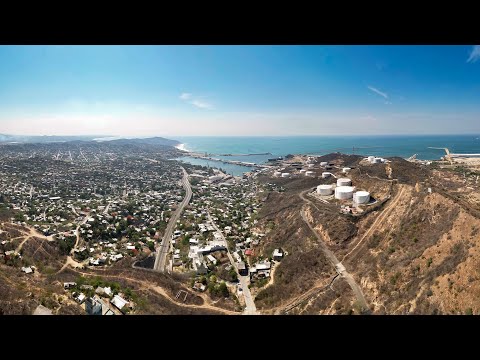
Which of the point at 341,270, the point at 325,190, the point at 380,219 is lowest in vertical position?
the point at 341,270

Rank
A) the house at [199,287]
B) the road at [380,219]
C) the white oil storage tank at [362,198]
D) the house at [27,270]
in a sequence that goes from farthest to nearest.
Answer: the white oil storage tank at [362,198] → the road at [380,219] → the house at [199,287] → the house at [27,270]

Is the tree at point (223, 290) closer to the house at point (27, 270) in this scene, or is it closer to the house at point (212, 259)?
the house at point (212, 259)

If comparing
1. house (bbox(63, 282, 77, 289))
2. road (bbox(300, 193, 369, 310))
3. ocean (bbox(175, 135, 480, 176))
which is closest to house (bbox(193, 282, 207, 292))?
house (bbox(63, 282, 77, 289))

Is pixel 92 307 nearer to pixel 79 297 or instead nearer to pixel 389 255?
pixel 79 297

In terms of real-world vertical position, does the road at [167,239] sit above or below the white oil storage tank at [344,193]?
below

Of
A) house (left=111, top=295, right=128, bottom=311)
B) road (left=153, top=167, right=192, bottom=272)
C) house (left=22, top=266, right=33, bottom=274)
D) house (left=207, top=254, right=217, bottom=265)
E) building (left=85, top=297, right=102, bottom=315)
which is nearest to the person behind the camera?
building (left=85, top=297, right=102, bottom=315)

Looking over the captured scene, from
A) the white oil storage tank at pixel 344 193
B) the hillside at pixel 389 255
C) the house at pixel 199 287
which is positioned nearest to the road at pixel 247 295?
the hillside at pixel 389 255

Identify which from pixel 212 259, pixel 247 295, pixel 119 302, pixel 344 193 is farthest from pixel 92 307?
pixel 344 193

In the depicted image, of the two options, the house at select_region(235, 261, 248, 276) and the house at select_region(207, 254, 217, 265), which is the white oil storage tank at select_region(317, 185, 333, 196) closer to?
the house at select_region(235, 261, 248, 276)
